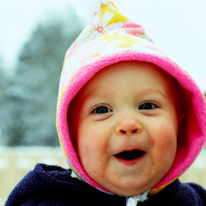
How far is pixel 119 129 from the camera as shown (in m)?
0.77

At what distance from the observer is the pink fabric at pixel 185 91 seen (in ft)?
2.71

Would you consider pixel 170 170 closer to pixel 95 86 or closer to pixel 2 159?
pixel 95 86

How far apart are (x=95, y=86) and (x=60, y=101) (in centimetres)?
12

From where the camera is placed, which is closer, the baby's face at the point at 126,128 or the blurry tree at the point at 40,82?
the baby's face at the point at 126,128

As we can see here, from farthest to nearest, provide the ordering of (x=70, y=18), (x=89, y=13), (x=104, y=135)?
1. (x=70, y=18)
2. (x=89, y=13)
3. (x=104, y=135)

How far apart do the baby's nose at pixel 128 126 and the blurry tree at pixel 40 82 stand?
23.6 ft

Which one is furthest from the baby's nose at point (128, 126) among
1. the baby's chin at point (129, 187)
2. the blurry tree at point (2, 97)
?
the blurry tree at point (2, 97)

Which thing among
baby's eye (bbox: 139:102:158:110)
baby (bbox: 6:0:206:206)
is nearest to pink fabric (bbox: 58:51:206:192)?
baby (bbox: 6:0:206:206)

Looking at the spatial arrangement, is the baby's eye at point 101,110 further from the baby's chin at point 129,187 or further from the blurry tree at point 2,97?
the blurry tree at point 2,97

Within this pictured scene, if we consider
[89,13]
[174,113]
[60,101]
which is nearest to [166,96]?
[174,113]

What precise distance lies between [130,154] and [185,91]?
0.34 meters

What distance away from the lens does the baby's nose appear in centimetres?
76

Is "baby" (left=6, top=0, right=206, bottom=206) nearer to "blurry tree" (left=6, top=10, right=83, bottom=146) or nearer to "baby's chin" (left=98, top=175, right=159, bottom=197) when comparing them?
"baby's chin" (left=98, top=175, right=159, bottom=197)

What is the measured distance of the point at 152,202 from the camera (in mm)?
924
